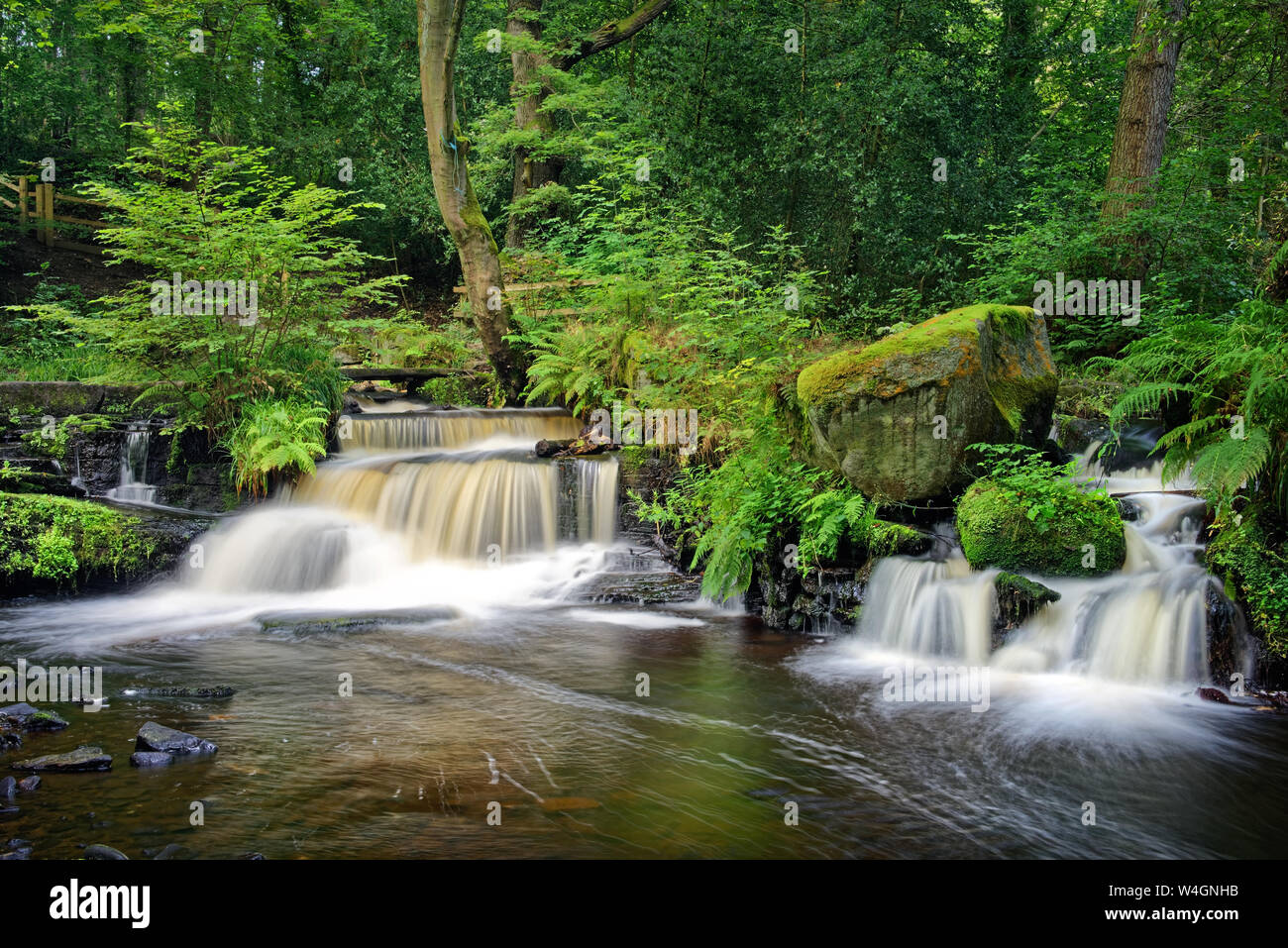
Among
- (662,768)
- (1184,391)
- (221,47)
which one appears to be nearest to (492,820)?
(662,768)

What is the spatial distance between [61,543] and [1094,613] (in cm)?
1002

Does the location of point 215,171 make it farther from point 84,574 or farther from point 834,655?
point 834,655

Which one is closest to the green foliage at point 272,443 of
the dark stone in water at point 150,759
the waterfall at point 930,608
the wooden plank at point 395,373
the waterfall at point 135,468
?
the waterfall at point 135,468

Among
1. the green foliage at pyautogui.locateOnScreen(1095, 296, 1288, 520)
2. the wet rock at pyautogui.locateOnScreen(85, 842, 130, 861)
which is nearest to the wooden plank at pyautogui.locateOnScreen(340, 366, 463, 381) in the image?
the green foliage at pyautogui.locateOnScreen(1095, 296, 1288, 520)

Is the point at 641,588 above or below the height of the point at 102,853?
above

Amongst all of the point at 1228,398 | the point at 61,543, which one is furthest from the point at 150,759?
the point at 1228,398

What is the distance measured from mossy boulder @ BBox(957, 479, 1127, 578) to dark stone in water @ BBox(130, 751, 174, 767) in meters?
5.99

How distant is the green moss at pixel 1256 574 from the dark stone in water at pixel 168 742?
22.5 feet

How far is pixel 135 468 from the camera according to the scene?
11.5m

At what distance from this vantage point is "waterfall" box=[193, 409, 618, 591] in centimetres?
997

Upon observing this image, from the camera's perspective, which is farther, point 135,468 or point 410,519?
point 135,468

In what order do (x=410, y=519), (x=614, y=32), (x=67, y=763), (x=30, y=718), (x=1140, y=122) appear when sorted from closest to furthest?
(x=67, y=763)
(x=30, y=718)
(x=410, y=519)
(x=1140, y=122)
(x=614, y=32)
